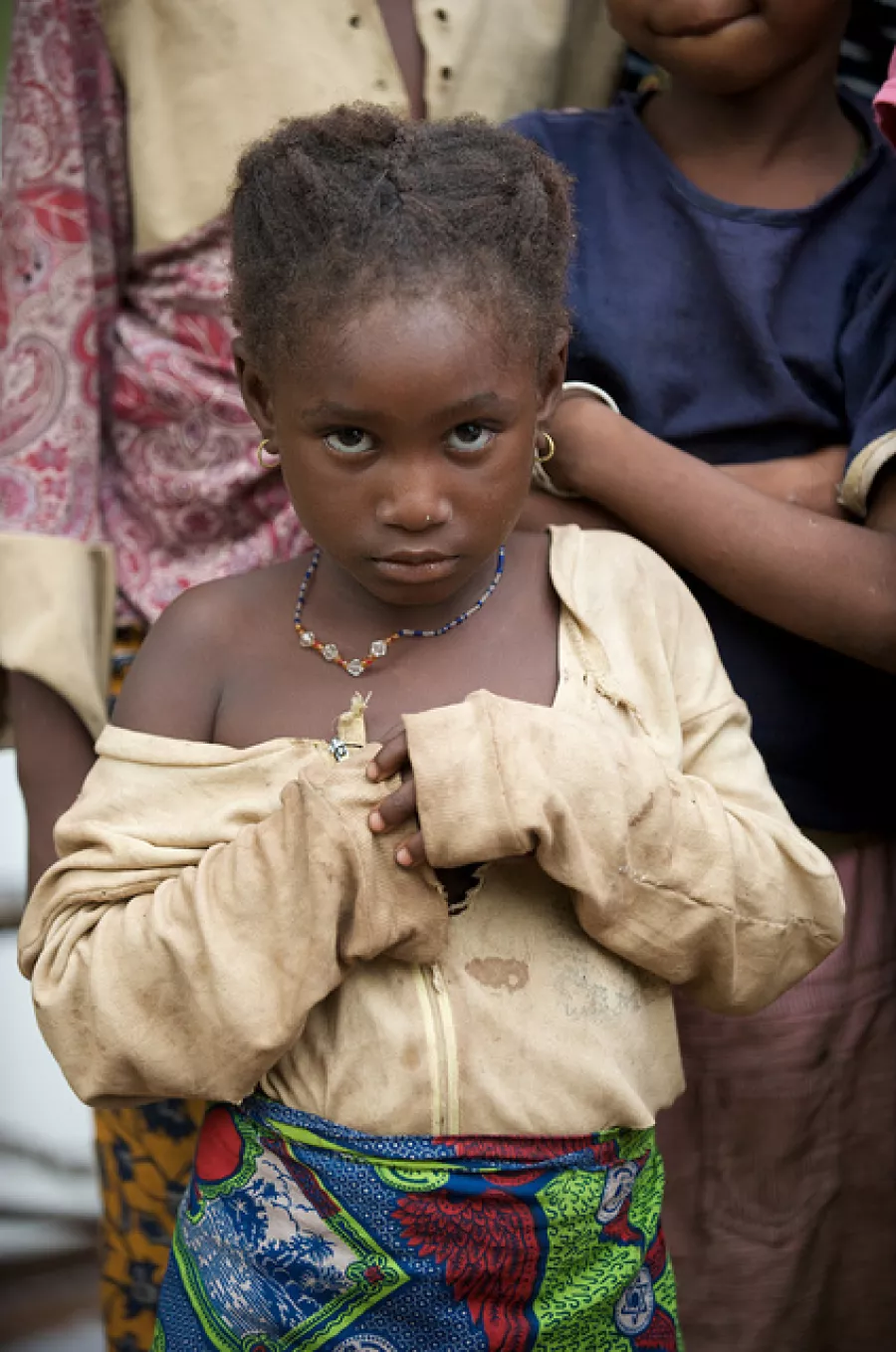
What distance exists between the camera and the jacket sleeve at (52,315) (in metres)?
1.99

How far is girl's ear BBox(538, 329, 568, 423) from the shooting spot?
62.5 inches

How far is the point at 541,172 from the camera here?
155 centimetres

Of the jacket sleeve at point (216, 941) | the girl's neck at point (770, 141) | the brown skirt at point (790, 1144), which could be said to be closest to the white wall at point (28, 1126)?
the brown skirt at point (790, 1144)

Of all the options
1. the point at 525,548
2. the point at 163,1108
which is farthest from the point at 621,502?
the point at 163,1108

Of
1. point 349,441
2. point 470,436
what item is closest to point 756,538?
point 470,436

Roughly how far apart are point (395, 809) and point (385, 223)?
1.79ft

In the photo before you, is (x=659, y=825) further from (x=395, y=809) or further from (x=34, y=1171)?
(x=34, y=1171)

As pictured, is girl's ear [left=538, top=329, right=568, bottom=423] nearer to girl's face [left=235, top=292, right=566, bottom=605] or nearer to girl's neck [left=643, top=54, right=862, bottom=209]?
girl's face [left=235, top=292, right=566, bottom=605]

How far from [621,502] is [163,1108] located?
100 cm

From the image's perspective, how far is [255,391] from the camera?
1.58m

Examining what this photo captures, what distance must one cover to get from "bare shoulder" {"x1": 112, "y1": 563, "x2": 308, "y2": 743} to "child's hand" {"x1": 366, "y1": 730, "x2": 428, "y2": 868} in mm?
252

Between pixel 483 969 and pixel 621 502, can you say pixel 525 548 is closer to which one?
pixel 621 502

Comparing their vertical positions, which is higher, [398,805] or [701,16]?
[701,16]

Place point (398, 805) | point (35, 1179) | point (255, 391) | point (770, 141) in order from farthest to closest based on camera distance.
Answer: point (35, 1179) < point (770, 141) < point (255, 391) < point (398, 805)
